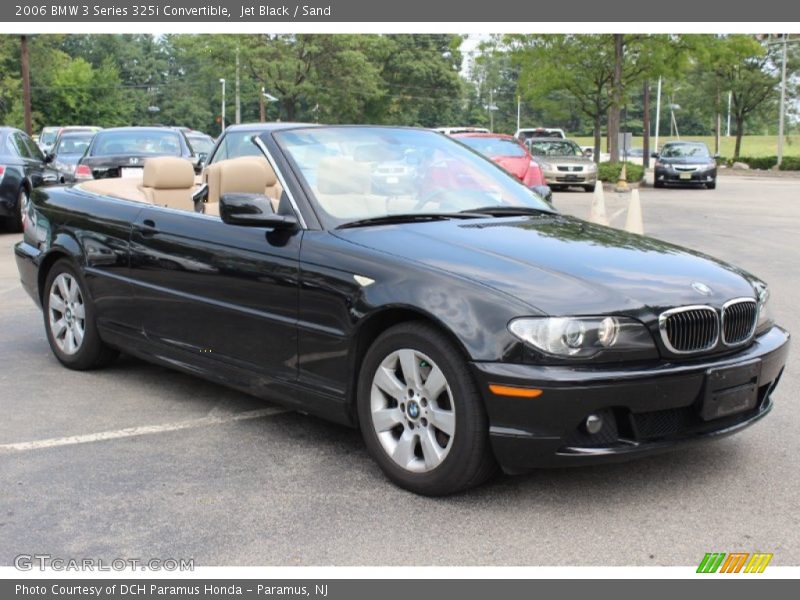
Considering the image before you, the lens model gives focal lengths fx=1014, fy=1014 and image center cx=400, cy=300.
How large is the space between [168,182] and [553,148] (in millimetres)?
24399

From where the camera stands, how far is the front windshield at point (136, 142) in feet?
55.2

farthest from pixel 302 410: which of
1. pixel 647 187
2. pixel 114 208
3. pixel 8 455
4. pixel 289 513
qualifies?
pixel 647 187

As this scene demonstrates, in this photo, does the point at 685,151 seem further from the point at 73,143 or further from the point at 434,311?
the point at 434,311

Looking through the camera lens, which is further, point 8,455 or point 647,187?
point 647,187

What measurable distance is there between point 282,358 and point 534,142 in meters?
26.4

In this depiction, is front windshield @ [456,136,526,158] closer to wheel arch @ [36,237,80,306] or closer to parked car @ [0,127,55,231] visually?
parked car @ [0,127,55,231]

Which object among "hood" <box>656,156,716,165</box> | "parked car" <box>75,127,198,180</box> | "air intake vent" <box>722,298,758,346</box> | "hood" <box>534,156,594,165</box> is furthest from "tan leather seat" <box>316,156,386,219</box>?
"hood" <box>656,156,716,165</box>

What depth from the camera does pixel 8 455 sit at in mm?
4656

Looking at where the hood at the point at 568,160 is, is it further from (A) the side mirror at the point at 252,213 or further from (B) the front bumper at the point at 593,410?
(B) the front bumper at the point at 593,410

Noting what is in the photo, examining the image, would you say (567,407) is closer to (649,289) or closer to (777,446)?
(649,289)

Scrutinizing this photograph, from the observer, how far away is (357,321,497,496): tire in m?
3.85

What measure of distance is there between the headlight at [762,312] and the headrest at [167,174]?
377 centimetres

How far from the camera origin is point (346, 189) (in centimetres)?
485

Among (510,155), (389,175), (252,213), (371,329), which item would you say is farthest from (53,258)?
(510,155)
